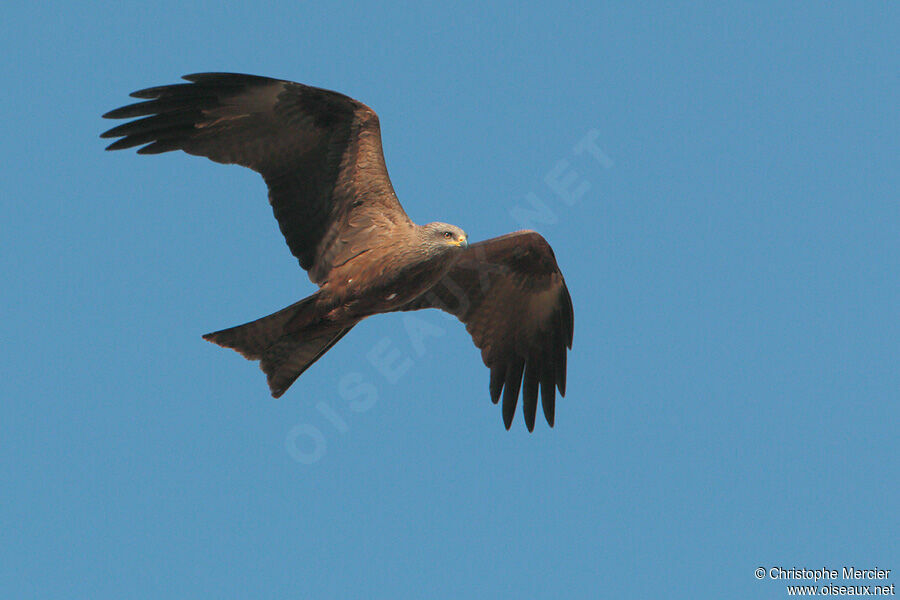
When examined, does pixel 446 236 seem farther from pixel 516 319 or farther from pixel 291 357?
pixel 516 319

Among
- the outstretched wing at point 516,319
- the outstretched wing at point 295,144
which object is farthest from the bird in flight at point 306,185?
the outstretched wing at point 516,319

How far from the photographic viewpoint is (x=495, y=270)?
1211 centimetres

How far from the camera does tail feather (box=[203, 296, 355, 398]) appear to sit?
1047 cm

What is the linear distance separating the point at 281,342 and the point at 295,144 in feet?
6.06

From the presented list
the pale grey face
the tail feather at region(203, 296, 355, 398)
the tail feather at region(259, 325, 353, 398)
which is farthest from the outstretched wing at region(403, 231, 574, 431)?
the pale grey face

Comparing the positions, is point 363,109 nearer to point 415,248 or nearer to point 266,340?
point 415,248

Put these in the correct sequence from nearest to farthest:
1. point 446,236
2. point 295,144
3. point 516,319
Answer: point 446,236 → point 295,144 → point 516,319

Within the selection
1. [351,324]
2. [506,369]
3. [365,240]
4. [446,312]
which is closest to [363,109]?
[365,240]

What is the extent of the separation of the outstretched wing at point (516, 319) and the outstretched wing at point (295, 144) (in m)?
1.61

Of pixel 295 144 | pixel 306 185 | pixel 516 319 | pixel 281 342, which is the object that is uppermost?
pixel 295 144

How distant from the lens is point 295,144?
10.6 metres

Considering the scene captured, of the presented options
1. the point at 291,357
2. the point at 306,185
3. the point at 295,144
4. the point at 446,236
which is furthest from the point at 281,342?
the point at 446,236

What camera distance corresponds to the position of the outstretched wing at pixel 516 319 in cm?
1209

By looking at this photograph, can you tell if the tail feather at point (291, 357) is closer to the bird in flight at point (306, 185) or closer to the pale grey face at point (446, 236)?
the bird in flight at point (306, 185)
